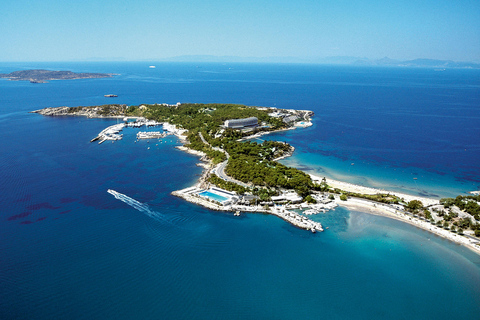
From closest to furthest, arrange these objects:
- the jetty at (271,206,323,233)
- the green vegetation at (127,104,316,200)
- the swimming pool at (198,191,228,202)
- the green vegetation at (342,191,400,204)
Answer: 1. the jetty at (271,206,323,233)
2. the green vegetation at (342,191,400,204)
3. the swimming pool at (198,191,228,202)
4. the green vegetation at (127,104,316,200)

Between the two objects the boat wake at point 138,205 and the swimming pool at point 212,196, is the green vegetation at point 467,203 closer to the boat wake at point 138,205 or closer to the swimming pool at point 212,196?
the swimming pool at point 212,196

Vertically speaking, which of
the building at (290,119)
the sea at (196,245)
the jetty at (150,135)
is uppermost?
the building at (290,119)

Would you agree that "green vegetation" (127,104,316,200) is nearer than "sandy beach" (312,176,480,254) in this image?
No

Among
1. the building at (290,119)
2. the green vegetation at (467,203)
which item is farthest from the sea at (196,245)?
the building at (290,119)

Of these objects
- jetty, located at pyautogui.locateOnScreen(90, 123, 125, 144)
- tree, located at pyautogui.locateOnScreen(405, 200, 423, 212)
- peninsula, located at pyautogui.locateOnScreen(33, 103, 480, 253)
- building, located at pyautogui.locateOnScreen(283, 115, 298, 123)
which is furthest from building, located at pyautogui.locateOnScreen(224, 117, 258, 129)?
tree, located at pyautogui.locateOnScreen(405, 200, 423, 212)

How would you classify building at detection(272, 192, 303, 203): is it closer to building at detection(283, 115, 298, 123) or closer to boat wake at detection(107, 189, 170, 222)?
boat wake at detection(107, 189, 170, 222)

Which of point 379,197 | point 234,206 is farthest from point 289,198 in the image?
point 379,197

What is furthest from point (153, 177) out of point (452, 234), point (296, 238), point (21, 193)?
point (452, 234)

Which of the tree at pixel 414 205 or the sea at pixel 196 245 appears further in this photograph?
the tree at pixel 414 205
